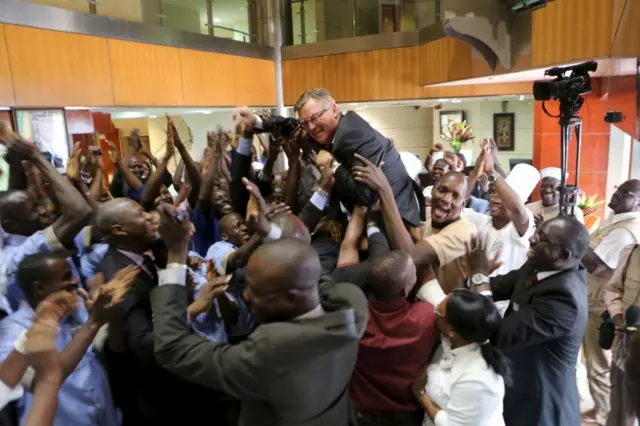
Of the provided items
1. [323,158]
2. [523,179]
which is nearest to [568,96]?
[523,179]

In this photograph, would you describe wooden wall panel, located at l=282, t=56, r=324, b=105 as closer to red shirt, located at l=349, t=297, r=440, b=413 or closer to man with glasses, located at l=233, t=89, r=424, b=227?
man with glasses, located at l=233, t=89, r=424, b=227

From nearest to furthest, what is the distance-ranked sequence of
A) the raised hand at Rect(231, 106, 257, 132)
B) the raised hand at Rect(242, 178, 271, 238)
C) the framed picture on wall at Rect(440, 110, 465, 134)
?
the raised hand at Rect(242, 178, 271, 238)
the raised hand at Rect(231, 106, 257, 132)
the framed picture on wall at Rect(440, 110, 465, 134)

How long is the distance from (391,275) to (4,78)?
424 centimetres

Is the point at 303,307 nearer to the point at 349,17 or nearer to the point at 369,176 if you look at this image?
the point at 369,176

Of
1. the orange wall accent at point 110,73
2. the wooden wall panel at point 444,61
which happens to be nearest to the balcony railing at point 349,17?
the wooden wall panel at point 444,61

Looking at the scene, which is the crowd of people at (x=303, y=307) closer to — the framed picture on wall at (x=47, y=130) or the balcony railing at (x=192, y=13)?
the framed picture on wall at (x=47, y=130)

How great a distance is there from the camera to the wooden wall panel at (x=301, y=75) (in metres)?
7.45

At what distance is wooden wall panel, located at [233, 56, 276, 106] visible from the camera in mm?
6805

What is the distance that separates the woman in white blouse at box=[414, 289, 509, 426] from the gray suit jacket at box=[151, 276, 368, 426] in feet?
1.28

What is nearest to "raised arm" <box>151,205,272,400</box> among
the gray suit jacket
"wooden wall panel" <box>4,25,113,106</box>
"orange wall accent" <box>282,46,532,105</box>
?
the gray suit jacket

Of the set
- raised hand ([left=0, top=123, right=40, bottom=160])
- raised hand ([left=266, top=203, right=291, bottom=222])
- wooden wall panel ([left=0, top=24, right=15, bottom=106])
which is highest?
wooden wall panel ([left=0, top=24, right=15, bottom=106])

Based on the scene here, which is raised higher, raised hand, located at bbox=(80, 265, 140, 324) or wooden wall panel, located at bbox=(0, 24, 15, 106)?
wooden wall panel, located at bbox=(0, 24, 15, 106)

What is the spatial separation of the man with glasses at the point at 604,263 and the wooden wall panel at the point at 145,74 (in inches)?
189

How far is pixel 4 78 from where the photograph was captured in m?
4.18
